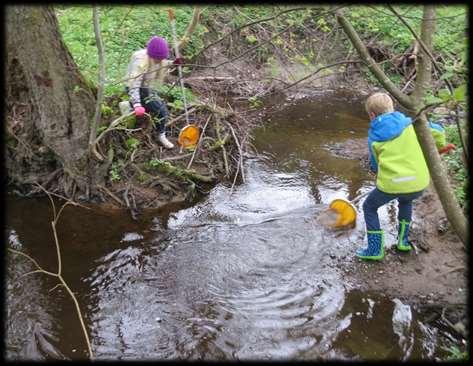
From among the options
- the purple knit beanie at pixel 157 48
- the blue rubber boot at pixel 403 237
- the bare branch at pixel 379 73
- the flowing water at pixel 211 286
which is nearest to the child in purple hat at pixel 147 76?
the purple knit beanie at pixel 157 48

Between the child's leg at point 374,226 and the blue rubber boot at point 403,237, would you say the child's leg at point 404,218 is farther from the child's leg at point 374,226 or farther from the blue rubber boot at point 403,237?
the child's leg at point 374,226

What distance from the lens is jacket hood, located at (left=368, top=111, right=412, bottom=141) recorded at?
3859mm

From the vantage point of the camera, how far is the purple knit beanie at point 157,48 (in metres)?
5.35

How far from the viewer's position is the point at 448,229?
189 inches

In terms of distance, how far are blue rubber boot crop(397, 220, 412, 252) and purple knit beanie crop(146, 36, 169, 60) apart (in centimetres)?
339

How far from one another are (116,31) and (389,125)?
615 centimetres

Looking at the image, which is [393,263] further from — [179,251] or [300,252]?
[179,251]

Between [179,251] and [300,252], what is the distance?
1.29 metres

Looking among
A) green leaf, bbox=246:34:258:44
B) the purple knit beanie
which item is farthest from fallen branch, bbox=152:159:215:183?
green leaf, bbox=246:34:258:44

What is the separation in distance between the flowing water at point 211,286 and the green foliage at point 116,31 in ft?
11.6

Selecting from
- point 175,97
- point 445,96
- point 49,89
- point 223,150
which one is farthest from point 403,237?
point 49,89

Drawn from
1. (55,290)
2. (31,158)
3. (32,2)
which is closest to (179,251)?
Answer: (55,290)

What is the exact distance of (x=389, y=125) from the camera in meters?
3.88

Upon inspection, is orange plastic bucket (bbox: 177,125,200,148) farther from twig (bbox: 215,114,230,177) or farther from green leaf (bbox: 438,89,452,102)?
green leaf (bbox: 438,89,452,102)
